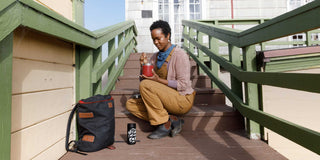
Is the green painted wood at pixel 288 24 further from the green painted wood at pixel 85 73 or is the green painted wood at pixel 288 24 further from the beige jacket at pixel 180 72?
the green painted wood at pixel 85 73

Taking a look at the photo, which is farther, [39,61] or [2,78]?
[39,61]

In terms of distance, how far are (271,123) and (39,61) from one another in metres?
1.77

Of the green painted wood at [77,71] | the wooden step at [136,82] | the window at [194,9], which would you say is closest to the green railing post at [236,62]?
the wooden step at [136,82]

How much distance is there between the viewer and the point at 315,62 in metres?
2.29

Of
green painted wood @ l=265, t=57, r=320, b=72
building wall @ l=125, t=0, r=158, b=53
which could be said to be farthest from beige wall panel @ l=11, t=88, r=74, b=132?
building wall @ l=125, t=0, r=158, b=53

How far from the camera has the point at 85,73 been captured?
182 cm

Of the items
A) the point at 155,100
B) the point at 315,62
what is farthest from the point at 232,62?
the point at 315,62

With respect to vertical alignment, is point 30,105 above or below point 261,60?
below

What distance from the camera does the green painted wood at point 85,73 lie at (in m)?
1.81

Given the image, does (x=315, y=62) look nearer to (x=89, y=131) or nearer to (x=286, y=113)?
(x=286, y=113)

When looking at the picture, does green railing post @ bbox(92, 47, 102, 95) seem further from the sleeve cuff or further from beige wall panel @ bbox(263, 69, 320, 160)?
beige wall panel @ bbox(263, 69, 320, 160)

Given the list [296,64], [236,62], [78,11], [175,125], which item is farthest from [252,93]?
[78,11]

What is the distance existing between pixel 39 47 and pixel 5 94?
49cm

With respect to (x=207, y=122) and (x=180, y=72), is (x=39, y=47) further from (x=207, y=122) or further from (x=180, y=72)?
(x=207, y=122)
